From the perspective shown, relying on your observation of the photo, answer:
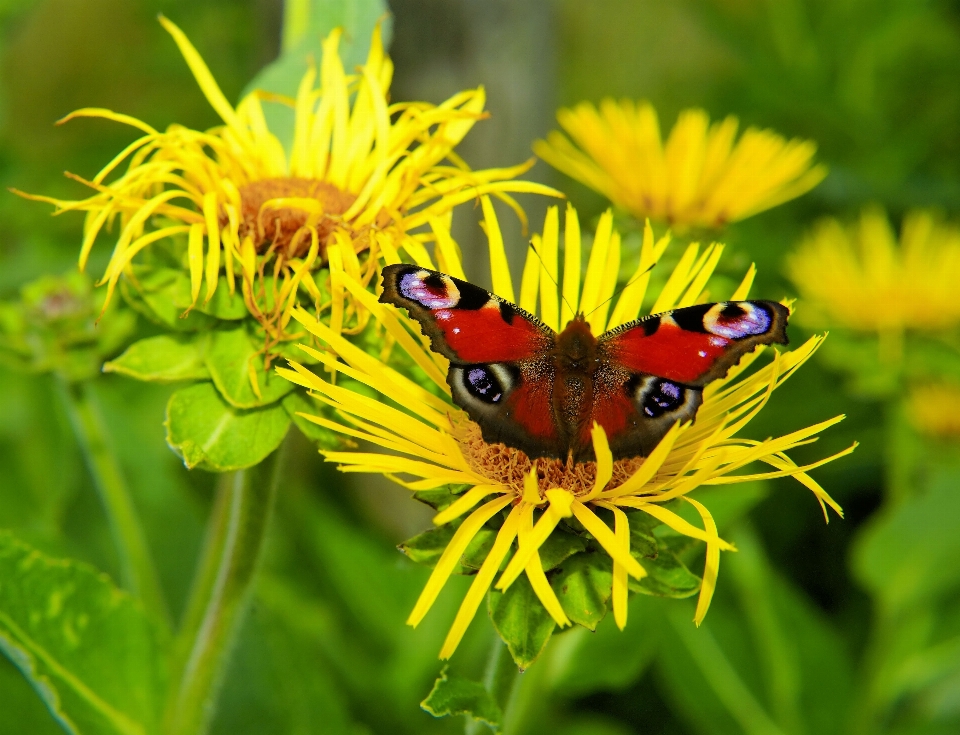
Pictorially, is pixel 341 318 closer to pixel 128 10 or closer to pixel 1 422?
pixel 1 422

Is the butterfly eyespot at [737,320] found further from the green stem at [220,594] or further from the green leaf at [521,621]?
the green stem at [220,594]

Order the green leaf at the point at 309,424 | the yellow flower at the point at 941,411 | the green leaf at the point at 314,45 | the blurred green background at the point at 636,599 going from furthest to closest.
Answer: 1. the yellow flower at the point at 941,411
2. the blurred green background at the point at 636,599
3. the green leaf at the point at 314,45
4. the green leaf at the point at 309,424

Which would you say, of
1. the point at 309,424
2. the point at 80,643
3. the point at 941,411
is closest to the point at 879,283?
the point at 941,411

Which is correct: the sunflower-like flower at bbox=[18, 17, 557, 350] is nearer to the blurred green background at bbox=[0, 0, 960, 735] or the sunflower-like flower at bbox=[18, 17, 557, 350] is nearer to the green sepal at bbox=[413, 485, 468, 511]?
the green sepal at bbox=[413, 485, 468, 511]

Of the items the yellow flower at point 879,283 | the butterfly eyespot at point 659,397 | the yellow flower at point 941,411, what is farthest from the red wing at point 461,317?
the yellow flower at point 941,411

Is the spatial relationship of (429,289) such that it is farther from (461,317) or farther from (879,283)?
(879,283)

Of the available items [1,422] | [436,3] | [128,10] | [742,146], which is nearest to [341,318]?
[742,146]

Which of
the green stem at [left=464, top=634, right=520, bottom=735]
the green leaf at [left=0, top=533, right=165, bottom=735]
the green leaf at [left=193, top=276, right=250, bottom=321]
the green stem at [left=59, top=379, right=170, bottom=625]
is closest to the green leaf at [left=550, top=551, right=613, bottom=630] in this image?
the green stem at [left=464, top=634, right=520, bottom=735]
